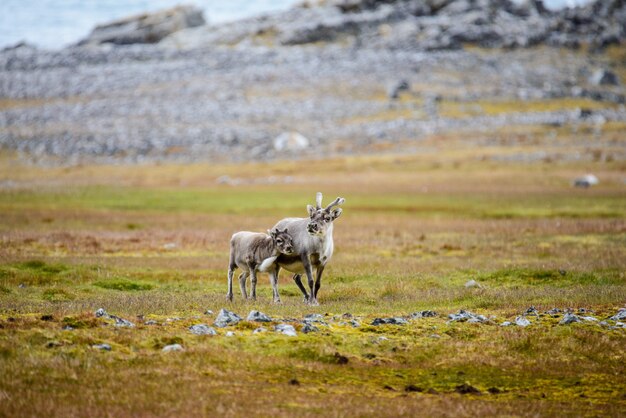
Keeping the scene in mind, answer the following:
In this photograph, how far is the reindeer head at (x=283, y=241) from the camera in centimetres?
2109

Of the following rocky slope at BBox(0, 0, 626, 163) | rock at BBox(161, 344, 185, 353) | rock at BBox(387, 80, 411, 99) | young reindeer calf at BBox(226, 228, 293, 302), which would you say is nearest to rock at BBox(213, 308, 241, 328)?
rock at BBox(161, 344, 185, 353)

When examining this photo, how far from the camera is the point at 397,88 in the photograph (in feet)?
456

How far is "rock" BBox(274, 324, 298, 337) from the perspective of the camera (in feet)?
51.8

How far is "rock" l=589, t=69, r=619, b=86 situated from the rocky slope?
277mm

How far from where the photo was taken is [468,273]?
90.3 ft

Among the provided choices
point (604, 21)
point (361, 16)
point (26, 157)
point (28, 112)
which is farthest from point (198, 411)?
point (604, 21)

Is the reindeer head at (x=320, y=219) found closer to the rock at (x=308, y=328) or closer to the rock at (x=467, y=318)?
the rock at (x=467, y=318)

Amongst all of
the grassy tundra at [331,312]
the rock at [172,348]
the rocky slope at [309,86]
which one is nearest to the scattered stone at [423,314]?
the grassy tundra at [331,312]

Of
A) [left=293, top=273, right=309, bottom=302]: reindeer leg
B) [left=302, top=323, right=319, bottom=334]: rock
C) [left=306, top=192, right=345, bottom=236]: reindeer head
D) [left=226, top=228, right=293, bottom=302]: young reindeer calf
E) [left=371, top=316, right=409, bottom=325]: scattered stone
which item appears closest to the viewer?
[left=302, top=323, right=319, bottom=334]: rock

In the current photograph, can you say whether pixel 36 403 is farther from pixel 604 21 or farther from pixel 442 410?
pixel 604 21

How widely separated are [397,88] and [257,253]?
120 meters

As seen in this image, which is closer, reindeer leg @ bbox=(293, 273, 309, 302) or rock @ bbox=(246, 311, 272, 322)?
rock @ bbox=(246, 311, 272, 322)

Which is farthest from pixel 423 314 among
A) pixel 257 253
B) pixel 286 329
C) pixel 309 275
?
pixel 257 253

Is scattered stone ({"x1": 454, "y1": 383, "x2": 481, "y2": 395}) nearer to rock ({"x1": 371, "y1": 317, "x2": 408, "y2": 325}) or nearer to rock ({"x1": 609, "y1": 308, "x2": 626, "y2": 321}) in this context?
rock ({"x1": 371, "y1": 317, "x2": 408, "y2": 325})
